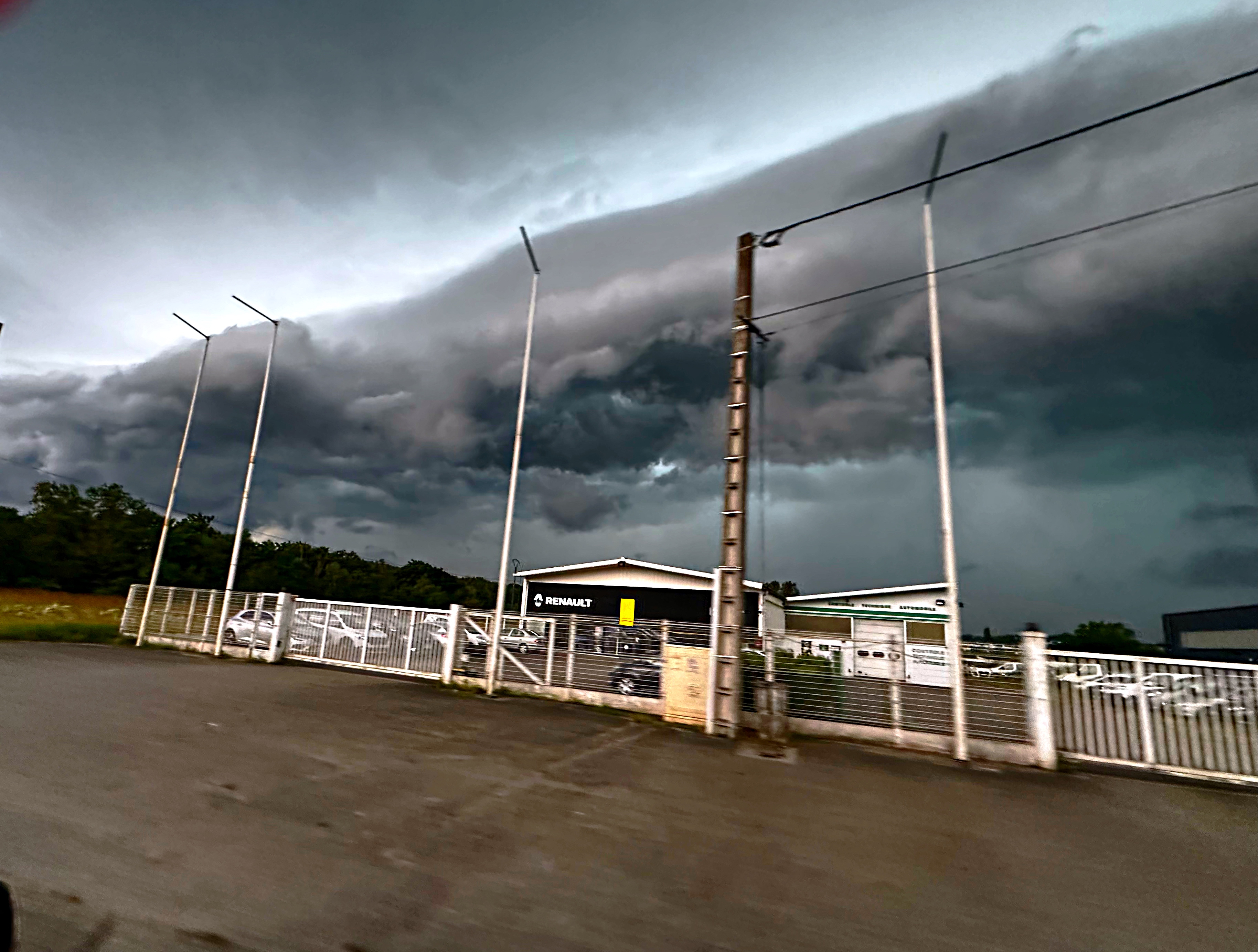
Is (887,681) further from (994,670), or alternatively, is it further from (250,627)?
(250,627)

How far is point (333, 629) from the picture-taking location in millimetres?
19984

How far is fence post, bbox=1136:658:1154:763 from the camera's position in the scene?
31.5 ft

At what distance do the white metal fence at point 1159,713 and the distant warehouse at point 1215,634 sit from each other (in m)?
44.3

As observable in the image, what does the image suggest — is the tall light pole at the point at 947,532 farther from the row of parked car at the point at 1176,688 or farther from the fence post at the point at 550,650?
the fence post at the point at 550,650

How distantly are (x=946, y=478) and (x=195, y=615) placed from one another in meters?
26.2

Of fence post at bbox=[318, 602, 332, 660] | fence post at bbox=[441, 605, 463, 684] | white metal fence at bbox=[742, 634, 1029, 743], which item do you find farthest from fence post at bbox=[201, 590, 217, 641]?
white metal fence at bbox=[742, 634, 1029, 743]

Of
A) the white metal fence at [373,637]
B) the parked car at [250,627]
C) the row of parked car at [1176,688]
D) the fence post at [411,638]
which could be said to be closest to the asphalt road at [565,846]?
the row of parked car at [1176,688]

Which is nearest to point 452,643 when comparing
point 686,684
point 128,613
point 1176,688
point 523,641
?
point 523,641

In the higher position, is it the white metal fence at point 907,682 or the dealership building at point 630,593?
the dealership building at point 630,593

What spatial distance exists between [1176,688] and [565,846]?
32.6ft

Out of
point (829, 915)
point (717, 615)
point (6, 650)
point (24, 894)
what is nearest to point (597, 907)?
point (829, 915)

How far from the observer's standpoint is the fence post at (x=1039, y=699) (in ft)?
32.2

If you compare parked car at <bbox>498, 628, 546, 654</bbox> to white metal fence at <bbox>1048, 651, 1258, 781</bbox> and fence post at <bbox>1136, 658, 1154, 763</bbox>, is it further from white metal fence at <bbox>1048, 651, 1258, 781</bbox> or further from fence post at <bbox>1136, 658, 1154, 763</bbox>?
fence post at <bbox>1136, 658, 1154, 763</bbox>

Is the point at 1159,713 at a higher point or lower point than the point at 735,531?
lower
